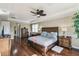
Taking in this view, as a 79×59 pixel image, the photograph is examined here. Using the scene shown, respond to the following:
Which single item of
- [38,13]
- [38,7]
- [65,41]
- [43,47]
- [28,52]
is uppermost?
[38,7]

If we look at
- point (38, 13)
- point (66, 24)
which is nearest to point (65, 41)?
point (66, 24)

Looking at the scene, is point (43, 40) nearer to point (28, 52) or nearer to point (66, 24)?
point (28, 52)

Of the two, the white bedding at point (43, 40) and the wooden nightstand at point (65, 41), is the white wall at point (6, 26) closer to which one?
the white bedding at point (43, 40)

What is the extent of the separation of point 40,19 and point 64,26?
1.75ft

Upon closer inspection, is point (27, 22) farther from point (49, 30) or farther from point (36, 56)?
point (36, 56)

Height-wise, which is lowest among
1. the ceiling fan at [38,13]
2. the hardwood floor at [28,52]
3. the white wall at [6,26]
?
the hardwood floor at [28,52]

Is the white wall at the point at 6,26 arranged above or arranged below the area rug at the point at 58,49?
above

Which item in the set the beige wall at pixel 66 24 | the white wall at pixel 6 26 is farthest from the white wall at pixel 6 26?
the beige wall at pixel 66 24

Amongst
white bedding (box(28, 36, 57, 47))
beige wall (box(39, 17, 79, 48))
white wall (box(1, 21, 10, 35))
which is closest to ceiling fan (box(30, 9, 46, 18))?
beige wall (box(39, 17, 79, 48))

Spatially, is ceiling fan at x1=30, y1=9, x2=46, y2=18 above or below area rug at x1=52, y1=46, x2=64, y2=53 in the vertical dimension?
above

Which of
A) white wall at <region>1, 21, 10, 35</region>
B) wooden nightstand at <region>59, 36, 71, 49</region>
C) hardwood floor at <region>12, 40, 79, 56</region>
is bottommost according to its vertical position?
hardwood floor at <region>12, 40, 79, 56</region>

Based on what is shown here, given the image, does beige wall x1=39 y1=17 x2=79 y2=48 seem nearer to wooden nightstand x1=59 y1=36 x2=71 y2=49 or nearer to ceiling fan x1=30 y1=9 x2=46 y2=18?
wooden nightstand x1=59 y1=36 x2=71 y2=49

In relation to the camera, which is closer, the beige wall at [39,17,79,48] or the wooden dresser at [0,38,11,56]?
the beige wall at [39,17,79,48]

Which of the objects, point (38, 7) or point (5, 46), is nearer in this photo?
point (38, 7)
